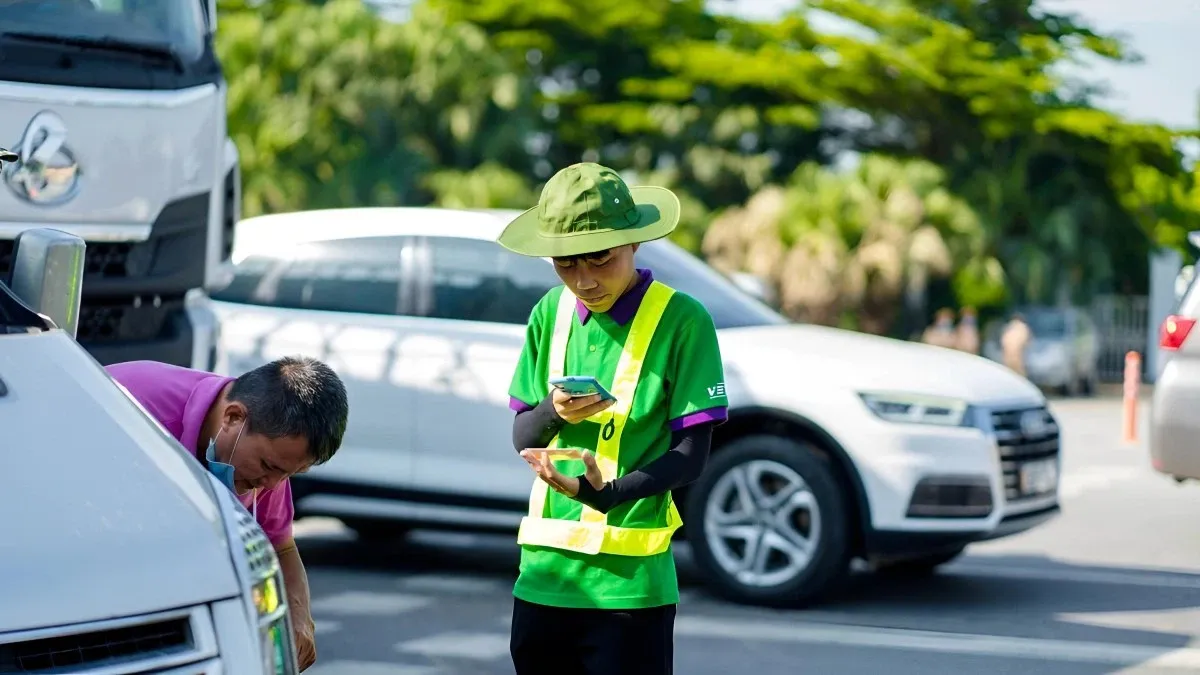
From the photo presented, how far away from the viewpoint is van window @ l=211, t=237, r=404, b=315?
8891 millimetres

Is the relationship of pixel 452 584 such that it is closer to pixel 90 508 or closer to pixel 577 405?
pixel 577 405

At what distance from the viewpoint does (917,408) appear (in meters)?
8.04

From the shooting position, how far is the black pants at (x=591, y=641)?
12.8ft

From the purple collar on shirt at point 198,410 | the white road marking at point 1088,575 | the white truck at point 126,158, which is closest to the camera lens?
the purple collar on shirt at point 198,410

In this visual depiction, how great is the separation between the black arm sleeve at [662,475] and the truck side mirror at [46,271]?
1.18m

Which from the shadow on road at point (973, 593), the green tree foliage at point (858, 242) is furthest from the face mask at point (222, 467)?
the green tree foliage at point (858, 242)

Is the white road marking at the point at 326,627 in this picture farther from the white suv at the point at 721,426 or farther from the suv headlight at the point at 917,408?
the suv headlight at the point at 917,408

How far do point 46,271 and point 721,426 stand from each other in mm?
4752

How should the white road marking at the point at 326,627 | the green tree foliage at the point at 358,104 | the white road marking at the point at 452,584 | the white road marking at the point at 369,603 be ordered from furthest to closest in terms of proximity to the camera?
the green tree foliage at the point at 358,104 < the white road marking at the point at 452,584 < the white road marking at the point at 369,603 < the white road marking at the point at 326,627

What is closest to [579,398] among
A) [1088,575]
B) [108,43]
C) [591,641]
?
[591,641]

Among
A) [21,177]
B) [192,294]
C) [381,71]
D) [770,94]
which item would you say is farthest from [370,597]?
[770,94]

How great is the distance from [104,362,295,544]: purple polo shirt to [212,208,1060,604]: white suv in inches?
151

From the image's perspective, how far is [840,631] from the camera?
762 centimetres

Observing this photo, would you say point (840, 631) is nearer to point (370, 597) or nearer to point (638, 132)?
point (370, 597)
